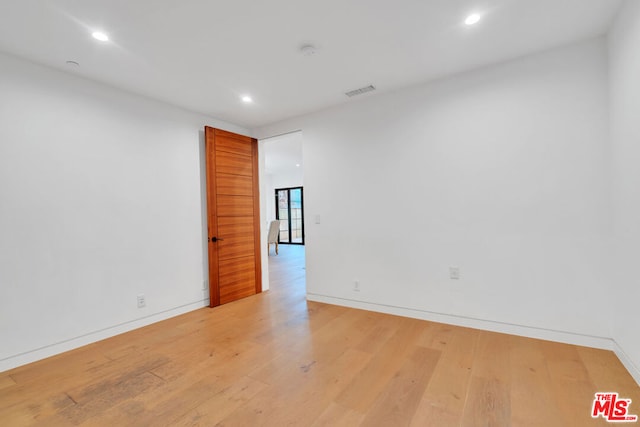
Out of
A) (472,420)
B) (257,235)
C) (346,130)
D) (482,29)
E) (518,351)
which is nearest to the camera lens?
(472,420)

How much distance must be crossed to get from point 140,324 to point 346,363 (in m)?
2.28

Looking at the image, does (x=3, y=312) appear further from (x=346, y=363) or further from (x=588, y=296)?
(x=588, y=296)

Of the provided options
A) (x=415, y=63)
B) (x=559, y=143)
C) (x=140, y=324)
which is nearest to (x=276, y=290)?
(x=140, y=324)

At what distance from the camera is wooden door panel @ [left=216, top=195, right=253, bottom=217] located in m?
3.69

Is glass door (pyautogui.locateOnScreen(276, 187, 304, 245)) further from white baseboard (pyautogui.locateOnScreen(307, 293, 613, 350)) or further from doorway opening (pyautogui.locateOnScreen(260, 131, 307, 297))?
white baseboard (pyautogui.locateOnScreen(307, 293, 613, 350))

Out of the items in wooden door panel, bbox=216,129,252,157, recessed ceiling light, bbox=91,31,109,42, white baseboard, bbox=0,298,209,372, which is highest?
recessed ceiling light, bbox=91,31,109,42

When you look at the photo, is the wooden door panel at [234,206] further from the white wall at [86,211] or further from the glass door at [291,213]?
the glass door at [291,213]

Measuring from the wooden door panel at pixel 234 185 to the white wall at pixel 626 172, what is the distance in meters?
3.82

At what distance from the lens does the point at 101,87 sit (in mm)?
2744

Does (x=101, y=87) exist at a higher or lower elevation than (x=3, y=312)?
higher

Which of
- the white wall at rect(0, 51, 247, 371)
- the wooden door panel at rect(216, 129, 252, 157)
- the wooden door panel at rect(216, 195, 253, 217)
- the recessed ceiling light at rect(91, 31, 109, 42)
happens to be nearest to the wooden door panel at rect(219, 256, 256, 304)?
the white wall at rect(0, 51, 247, 371)

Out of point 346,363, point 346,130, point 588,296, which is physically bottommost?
point 346,363

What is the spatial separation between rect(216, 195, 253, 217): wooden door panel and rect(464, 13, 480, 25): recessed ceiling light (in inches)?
123

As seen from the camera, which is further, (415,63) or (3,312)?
(415,63)
